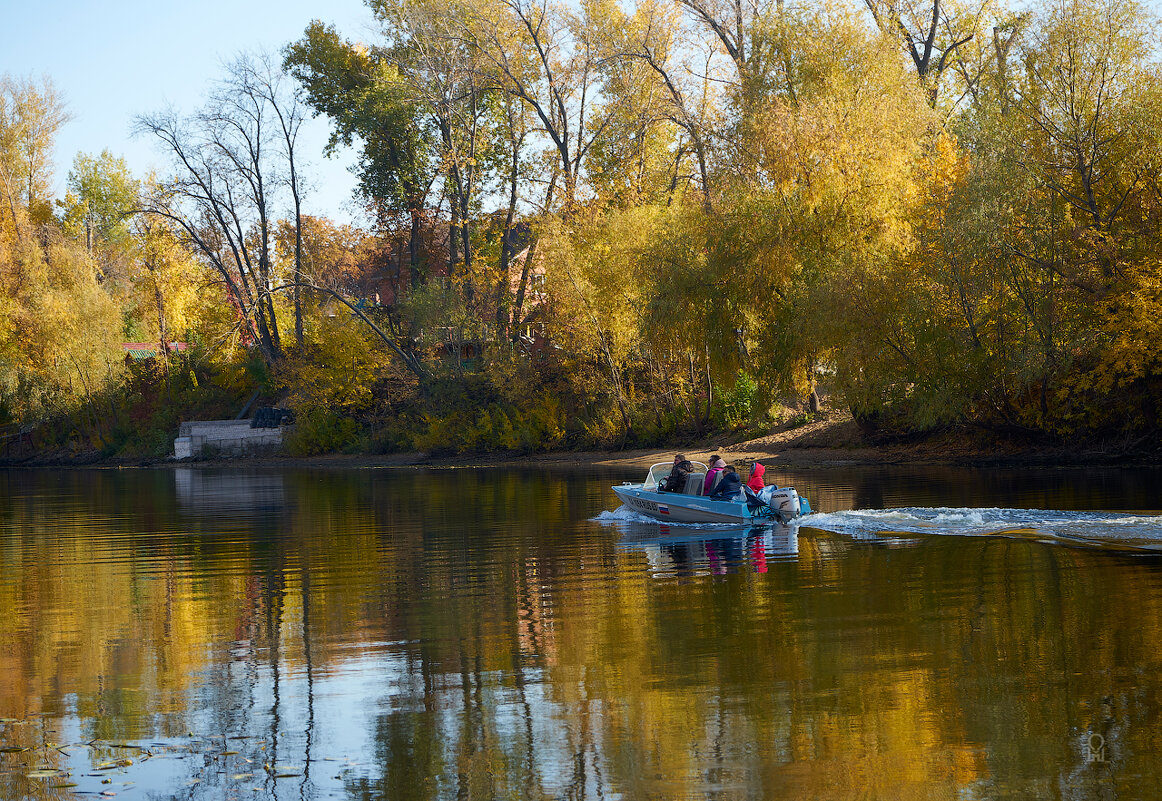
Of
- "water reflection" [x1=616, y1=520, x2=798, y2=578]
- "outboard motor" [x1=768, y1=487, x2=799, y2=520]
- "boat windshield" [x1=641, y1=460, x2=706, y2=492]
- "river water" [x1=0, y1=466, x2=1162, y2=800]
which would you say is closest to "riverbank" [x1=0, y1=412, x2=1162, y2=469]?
"river water" [x1=0, y1=466, x2=1162, y2=800]

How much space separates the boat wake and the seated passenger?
291 cm

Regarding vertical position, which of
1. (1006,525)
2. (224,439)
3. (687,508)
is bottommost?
(1006,525)

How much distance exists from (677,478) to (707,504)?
1189 mm

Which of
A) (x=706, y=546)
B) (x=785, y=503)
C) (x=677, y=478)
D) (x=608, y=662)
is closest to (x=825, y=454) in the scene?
(x=677, y=478)

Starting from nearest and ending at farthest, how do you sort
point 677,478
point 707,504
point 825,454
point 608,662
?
point 608,662 < point 707,504 < point 677,478 < point 825,454

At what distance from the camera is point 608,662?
401 inches

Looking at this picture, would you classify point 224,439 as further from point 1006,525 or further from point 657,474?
point 1006,525

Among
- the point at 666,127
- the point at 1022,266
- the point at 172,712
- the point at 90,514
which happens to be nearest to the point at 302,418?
the point at 666,127

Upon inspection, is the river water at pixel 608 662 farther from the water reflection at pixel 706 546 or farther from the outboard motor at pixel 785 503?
the outboard motor at pixel 785 503

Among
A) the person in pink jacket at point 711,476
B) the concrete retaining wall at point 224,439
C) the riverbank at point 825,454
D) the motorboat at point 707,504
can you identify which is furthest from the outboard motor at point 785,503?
the concrete retaining wall at point 224,439

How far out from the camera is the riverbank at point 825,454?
105 feet

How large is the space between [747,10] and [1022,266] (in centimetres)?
1880

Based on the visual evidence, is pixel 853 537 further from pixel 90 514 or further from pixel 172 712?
pixel 90 514

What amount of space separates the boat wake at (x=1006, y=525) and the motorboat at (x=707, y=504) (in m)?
0.51
